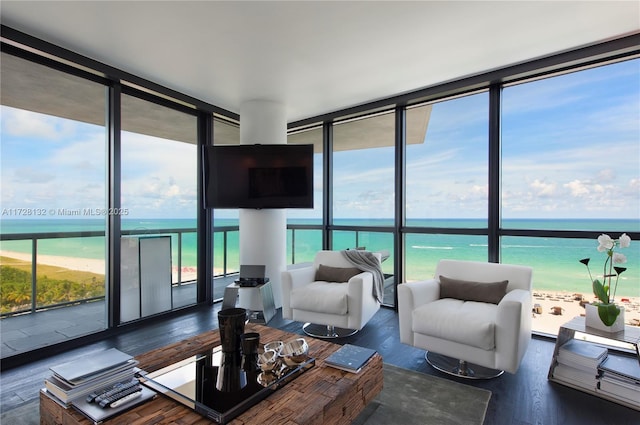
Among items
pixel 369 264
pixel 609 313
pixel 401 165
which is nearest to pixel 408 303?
pixel 369 264

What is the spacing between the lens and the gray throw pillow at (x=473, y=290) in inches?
105

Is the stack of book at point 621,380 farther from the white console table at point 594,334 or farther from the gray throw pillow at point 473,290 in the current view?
the gray throw pillow at point 473,290

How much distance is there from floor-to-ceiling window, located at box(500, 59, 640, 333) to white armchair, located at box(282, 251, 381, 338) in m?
1.67

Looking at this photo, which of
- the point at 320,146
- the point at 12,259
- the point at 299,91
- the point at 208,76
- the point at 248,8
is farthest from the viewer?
the point at 320,146

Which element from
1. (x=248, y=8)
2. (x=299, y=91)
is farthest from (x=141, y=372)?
(x=299, y=91)

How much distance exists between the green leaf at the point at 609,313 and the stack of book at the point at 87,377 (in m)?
2.94

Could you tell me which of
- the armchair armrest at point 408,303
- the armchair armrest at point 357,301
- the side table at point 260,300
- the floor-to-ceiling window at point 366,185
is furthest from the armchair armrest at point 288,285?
the floor-to-ceiling window at point 366,185

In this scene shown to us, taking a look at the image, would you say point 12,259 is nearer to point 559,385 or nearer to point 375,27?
point 375,27

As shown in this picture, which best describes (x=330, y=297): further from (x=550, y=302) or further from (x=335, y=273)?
(x=550, y=302)

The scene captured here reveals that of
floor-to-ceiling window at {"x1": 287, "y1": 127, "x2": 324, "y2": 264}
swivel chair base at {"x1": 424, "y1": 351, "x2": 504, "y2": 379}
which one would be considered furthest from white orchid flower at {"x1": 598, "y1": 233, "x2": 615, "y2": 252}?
floor-to-ceiling window at {"x1": 287, "y1": 127, "x2": 324, "y2": 264}

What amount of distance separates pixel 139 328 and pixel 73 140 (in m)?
2.03

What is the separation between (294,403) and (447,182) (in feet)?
A: 10.7

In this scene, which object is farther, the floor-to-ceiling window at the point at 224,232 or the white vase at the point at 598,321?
the floor-to-ceiling window at the point at 224,232

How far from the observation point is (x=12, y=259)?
106 inches
